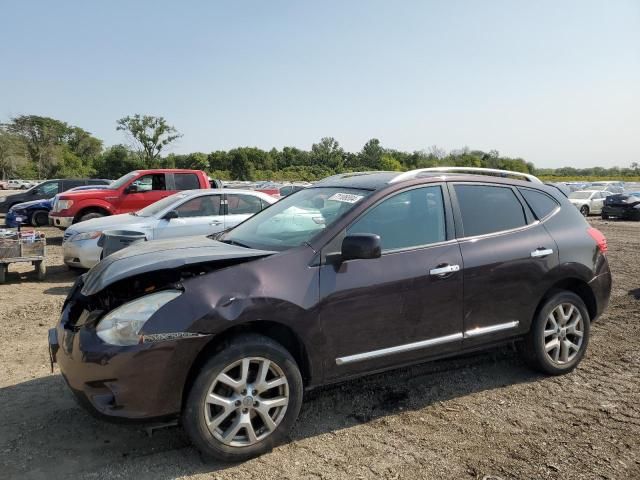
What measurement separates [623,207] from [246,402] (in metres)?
26.5

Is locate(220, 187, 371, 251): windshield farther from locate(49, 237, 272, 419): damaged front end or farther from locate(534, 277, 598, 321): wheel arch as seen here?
locate(534, 277, 598, 321): wheel arch

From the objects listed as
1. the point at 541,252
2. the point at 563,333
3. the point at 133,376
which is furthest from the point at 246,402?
the point at 563,333

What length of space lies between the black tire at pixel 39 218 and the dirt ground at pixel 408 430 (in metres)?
13.7

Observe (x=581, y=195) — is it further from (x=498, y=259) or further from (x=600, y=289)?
(x=498, y=259)

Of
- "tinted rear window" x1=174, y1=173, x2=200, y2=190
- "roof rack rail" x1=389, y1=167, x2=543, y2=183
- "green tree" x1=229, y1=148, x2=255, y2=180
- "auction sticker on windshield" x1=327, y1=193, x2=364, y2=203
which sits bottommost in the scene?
"auction sticker on windshield" x1=327, y1=193, x2=364, y2=203

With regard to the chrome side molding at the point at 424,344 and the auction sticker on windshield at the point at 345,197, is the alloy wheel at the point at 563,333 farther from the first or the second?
the auction sticker on windshield at the point at 345,197

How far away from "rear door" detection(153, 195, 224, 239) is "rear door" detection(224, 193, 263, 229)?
126 millimetres

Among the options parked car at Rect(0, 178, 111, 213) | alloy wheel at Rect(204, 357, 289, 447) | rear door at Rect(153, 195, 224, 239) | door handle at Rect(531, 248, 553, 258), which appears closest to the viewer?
alloy wheel at Rect(204, 357, 289, 447)

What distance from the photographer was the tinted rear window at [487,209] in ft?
13.2

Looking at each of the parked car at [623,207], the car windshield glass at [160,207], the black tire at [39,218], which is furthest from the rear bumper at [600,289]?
the parked car at [623,207]

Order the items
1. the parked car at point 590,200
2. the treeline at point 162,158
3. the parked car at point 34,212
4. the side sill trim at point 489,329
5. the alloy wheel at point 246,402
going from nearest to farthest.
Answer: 1. the alloy wheel at point 246,402
2. the side sill trim at point 489,329
3. the parked car at point 34,212
4. the parked car at point 590,200
5. the treeline at point 162,158

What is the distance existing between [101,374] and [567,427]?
307 centimetres

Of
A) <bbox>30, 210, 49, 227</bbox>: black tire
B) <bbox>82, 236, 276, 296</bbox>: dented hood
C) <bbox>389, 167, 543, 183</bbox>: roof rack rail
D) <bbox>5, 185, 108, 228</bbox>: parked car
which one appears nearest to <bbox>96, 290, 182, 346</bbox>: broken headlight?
<bbox>82, 236, 276, 296</bbox>: dented hood

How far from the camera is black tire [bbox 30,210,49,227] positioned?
1677 centimetres
